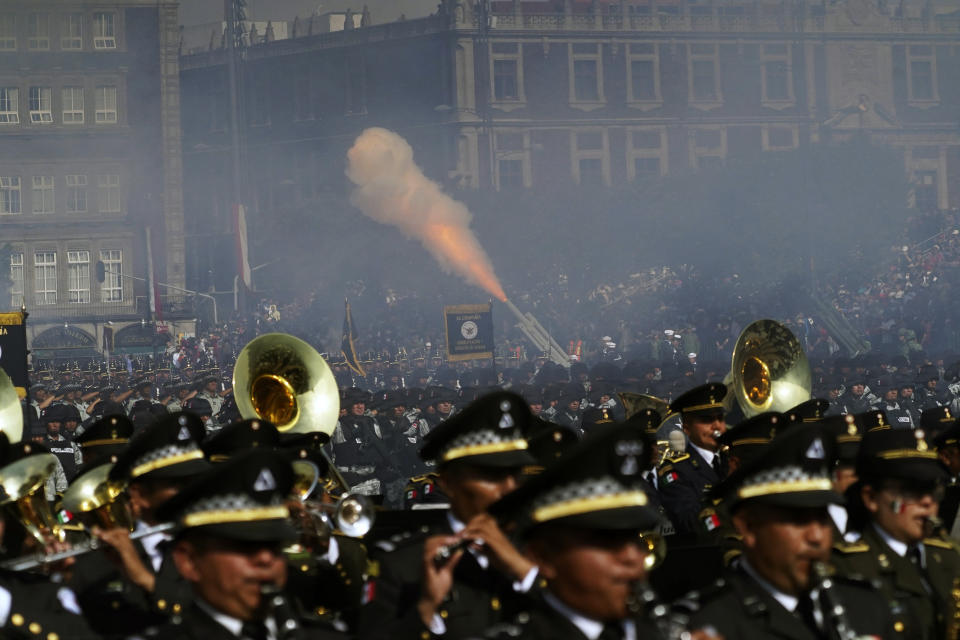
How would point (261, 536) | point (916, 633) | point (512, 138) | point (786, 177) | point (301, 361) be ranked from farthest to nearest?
point (512, 138) → point (786, 177) → point (301, 361) → point (916, 633) → point (261, 536)

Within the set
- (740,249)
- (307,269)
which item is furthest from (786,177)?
(307,269)

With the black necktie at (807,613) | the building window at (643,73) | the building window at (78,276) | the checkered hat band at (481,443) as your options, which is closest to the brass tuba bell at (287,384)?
the checkered hat band at (481,443)

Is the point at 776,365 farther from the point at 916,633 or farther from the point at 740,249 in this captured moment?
the point at 740,249

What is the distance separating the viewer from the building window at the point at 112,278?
255ft

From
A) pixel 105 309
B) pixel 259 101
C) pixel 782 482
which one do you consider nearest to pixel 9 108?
pixel 105 309

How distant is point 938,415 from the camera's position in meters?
10.1

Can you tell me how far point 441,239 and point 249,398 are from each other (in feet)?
168

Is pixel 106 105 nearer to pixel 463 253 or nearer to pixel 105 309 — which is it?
pixel 105 309

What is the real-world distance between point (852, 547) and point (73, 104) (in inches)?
3030

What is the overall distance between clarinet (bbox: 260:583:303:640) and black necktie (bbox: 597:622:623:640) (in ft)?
2.54

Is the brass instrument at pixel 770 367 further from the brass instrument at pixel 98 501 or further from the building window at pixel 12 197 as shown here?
the building window at pixel 12 197

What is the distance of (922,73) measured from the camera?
7481 centimetres

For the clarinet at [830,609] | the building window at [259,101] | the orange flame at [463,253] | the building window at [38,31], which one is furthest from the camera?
the building window at [259,101]

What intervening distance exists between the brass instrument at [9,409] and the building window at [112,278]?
69917 mm
